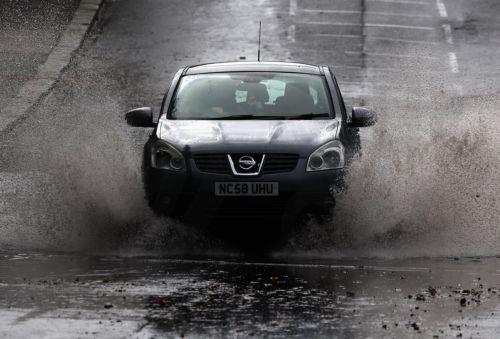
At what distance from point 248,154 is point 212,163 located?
0.94ft

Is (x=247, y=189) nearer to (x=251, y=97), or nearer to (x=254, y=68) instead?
(x=251, y=97)

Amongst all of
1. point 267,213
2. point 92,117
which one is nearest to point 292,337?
point 267,213

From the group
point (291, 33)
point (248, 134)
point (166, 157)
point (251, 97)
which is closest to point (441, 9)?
point (291, 33)

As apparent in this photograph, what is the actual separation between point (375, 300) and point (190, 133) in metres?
3.26

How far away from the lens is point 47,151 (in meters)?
17.6

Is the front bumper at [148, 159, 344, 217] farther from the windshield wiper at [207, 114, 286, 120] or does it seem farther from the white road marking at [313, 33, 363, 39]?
the white road marking at [313, 33, 363, 39]

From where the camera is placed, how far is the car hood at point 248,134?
11.3 metres

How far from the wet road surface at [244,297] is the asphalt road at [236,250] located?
0.01 m

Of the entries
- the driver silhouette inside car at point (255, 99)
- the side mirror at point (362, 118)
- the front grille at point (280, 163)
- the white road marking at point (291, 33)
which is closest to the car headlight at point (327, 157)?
the front grille at point (280, 163)

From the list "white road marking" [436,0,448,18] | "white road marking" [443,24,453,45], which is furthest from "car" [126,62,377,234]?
"white road marking" [436,0,448,18]

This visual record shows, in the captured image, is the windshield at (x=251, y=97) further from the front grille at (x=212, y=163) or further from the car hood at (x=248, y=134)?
the front grille at (x=212, y=163)

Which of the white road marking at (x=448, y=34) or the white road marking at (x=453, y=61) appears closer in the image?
the white road marking at (x=453, y=61)

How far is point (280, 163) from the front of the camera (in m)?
11.2

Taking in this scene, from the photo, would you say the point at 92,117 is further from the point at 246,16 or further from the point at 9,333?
the point at 9,333
